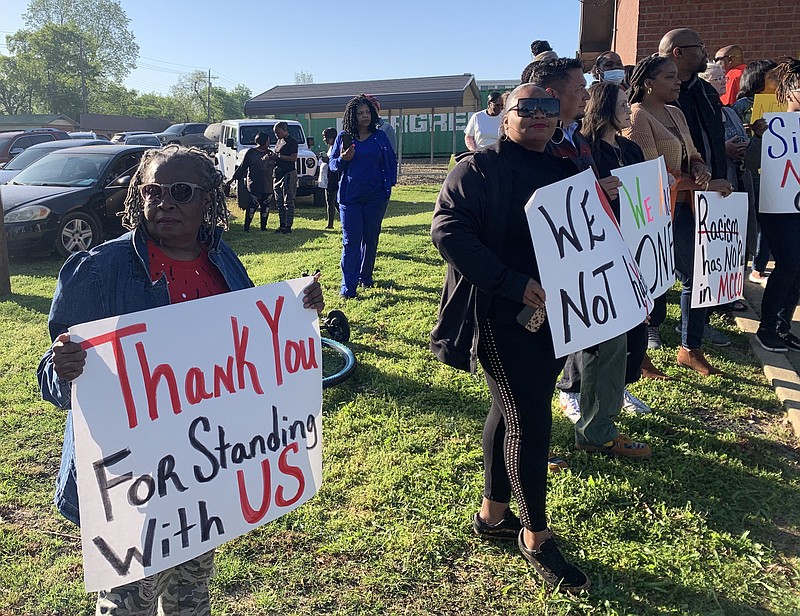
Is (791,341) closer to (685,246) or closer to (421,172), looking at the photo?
(685,246)

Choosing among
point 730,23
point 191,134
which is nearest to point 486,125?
point 730,23

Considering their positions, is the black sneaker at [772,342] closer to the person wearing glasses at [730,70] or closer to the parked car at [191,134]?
the person wearing glasses at [730,70]

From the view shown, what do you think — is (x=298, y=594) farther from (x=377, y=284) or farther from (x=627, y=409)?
(x=377, y=284)

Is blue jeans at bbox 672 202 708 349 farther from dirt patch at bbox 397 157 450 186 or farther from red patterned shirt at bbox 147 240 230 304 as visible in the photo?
dirt patch at bbox 397 157 450 186

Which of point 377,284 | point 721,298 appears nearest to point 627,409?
point 721,298

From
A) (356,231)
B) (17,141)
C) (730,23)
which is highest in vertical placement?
(730,23)

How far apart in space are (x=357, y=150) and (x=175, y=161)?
4877mm

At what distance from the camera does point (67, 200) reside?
938 centimetres

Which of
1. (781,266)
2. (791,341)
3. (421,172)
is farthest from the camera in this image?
(421,172)

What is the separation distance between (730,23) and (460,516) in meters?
8.19

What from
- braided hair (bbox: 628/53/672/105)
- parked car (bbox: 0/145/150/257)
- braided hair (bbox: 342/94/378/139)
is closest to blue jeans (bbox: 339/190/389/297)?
A: braided hair (bbox: 342/94/378/139)

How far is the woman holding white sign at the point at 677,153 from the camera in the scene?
394 centimetres

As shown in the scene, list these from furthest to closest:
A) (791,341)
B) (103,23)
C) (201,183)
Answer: (103,23) → (791,341) → (201,183)

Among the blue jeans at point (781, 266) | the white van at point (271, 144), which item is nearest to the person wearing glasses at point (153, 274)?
the blue jeans at point (781, 266)
